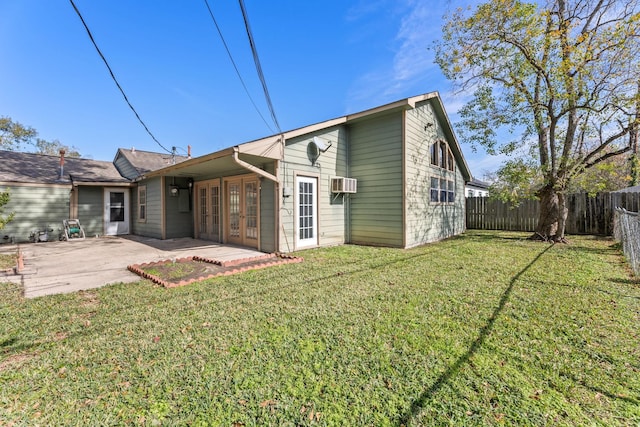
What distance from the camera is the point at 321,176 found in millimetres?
7871

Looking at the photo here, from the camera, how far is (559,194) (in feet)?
28.6

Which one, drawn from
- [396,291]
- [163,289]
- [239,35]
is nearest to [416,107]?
[239,35]

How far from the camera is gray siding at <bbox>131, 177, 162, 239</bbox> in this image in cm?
1004

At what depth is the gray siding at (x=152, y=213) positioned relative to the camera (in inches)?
395

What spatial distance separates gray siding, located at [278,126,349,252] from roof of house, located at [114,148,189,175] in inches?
328

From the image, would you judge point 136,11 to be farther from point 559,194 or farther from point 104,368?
point 559,194

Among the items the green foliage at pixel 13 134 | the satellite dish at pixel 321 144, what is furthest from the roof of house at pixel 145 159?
the green foliage at pixel 13 134

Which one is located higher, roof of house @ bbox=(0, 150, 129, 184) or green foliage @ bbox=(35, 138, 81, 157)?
green foliage @ bbox=(35, 138, 81, 157)

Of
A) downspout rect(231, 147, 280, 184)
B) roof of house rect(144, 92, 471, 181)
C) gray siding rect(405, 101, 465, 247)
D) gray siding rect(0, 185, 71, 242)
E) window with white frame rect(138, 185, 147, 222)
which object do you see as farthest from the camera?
window with white frame rect(138, 185, 147, 222)

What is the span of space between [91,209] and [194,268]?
9171 mm

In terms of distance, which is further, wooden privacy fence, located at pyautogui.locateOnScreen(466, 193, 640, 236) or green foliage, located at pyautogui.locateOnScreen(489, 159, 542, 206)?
wooden privacy fence, located at pyautogui.locateOnScreen(466, 193, 640, 236)

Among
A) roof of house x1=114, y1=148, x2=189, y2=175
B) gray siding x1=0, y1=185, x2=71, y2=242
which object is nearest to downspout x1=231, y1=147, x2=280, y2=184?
roof of house x1=114, y1=148, x2=189, y2=175

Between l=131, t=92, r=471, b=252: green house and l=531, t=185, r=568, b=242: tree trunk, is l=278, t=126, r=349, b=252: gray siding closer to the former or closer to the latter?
l=131, t=92, r=471, b=252: green house

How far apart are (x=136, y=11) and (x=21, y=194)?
8.27 metres
